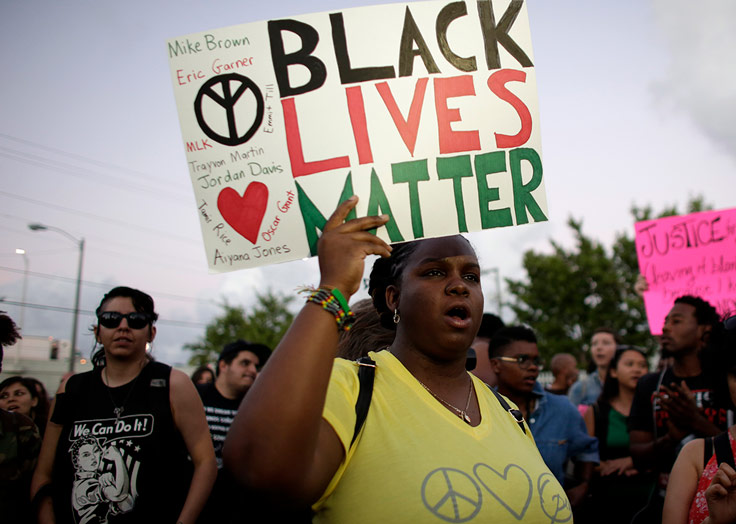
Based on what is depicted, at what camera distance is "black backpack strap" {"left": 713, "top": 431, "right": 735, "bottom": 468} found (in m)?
2.45

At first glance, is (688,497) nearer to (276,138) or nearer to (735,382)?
(735,382)

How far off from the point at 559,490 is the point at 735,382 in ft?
4.27

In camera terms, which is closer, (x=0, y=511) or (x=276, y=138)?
(x=276, y=138)

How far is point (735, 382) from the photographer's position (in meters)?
2.63

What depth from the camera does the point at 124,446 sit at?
9.75 ft

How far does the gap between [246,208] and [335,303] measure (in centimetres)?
59

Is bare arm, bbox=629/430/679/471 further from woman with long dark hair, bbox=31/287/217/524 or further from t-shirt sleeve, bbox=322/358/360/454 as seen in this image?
t-shirt sleeve, bbox=322/358/360/454

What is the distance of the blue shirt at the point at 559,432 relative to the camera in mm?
4117

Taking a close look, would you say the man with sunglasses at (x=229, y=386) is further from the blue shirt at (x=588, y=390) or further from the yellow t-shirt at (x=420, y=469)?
the blue shirt at (x=588, y=390)

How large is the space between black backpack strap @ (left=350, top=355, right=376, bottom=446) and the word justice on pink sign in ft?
1.30

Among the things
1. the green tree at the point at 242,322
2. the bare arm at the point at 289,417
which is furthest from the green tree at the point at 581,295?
the bare arm at the point at 289,417

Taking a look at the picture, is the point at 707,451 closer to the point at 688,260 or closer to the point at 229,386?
the point at 688,260

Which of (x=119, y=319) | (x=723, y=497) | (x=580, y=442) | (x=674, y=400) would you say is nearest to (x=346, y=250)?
(x=723, y=497)

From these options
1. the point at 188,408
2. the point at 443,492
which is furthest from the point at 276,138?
the point at 188,408
